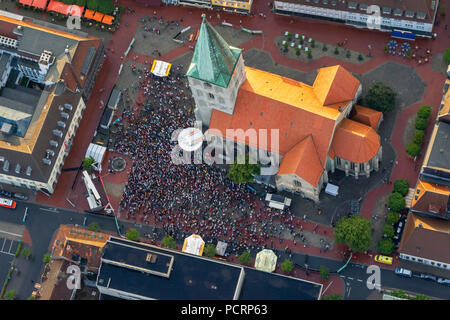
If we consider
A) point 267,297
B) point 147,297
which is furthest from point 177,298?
point 267,297
